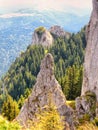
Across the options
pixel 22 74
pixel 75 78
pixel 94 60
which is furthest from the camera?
pixel 22 74

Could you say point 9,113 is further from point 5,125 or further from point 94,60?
point 5,125

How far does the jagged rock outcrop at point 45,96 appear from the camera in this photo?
164ft

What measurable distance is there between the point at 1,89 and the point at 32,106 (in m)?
145

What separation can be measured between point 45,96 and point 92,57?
1828 centimetres

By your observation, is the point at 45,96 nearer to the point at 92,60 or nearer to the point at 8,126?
the point at 92,60

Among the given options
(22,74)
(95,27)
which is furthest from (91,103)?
(22,74)

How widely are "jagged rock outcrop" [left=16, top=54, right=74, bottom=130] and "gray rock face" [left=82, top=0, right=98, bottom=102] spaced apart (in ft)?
39.5

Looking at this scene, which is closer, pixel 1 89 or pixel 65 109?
pixel 65 109

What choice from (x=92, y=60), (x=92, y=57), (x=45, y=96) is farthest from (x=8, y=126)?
(x=92, y=57)

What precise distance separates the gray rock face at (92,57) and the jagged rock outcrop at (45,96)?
12.0 m

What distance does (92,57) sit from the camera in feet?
219

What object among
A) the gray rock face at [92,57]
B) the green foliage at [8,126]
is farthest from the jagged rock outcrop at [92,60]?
the green foliage at [8,126]

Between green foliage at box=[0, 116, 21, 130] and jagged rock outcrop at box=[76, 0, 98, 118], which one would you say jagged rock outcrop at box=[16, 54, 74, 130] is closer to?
jagged rock outcrop at box=[76, 0, 98, 118]

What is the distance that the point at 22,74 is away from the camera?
18775 centimetres
